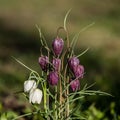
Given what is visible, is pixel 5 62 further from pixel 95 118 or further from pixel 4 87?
pixel 95 118

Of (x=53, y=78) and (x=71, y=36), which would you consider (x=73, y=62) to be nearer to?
(x=53, y=78)

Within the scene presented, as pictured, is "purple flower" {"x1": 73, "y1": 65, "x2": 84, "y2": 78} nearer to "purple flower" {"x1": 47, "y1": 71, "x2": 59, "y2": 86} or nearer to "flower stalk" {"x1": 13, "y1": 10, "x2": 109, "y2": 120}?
"flower stalk" {"x1": 13, "y1": 10, "x2": 109, "y2": 120}

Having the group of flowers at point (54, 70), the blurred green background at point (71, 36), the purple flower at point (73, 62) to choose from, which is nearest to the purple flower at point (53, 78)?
the group of flowers at point (54, 70)

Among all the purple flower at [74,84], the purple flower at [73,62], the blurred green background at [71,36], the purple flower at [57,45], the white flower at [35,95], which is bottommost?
the white flower at [35,95]

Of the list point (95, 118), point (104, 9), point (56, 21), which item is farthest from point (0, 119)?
point (104, 9)

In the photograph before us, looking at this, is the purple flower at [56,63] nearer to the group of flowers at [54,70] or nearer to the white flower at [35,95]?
the group of flowers at [54,70]

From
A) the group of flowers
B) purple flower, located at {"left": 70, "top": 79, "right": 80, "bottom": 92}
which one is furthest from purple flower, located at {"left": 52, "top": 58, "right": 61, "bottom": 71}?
purple flower, located at {"left": 70, "top": 79, "right": 80, "bottom": 92}

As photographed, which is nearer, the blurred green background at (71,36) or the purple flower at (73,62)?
the purple flower at (73,62)

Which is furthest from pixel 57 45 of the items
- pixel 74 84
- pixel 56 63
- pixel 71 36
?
pixel 71 36
